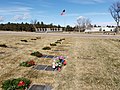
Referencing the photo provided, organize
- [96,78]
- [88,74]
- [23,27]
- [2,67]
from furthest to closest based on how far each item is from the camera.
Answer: [23,27] → [2,67] → [88,74] → [96,78]

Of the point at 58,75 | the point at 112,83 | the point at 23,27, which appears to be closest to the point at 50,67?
the point at 58,75

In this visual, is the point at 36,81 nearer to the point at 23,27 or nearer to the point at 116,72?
the point at 116,72

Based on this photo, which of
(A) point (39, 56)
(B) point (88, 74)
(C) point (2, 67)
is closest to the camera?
(B) point (88, 74)

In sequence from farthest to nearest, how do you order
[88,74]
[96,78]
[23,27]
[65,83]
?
[23,27]
[88,74]
[96,78]
[65,83]

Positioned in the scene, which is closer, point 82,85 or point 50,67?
point 82,85

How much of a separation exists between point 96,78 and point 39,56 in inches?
230

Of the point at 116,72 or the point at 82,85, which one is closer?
the point at 82,85

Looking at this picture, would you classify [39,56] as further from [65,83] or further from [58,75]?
[65,83]

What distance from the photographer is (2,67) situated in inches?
384

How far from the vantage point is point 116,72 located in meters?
9.43

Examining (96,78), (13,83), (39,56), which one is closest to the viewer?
(13,83)

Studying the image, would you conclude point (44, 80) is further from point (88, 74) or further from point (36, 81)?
point (88, 74)

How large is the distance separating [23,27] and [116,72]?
249ft

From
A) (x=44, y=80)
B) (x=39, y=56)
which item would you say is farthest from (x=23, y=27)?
(x=44, y=80)
